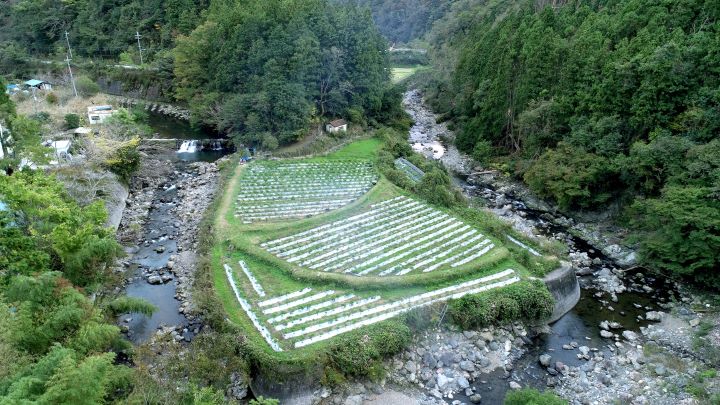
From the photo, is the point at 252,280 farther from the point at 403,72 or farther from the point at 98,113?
the point at 403,72

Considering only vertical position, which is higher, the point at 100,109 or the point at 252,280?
the point at 100,109

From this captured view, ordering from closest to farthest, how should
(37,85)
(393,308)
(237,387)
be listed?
1. (237,387)
2. (393,308)
3. (37,85)

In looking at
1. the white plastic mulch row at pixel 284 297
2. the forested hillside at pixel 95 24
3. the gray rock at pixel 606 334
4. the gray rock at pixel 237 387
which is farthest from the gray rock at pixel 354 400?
the forested hillside at pixel 95 24

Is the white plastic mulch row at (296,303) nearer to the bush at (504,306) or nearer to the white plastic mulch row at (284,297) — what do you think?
the white plastic mulch row at (284,297)

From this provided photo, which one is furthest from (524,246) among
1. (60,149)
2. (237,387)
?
(60,149)

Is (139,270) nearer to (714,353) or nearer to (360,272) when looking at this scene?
(360,272)

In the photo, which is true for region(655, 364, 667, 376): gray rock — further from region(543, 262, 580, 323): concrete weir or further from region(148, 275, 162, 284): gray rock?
region(148, 275, 162, 284): gray rock

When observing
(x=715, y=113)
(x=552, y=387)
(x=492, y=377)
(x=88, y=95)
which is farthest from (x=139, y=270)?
(x=88, y=95)
